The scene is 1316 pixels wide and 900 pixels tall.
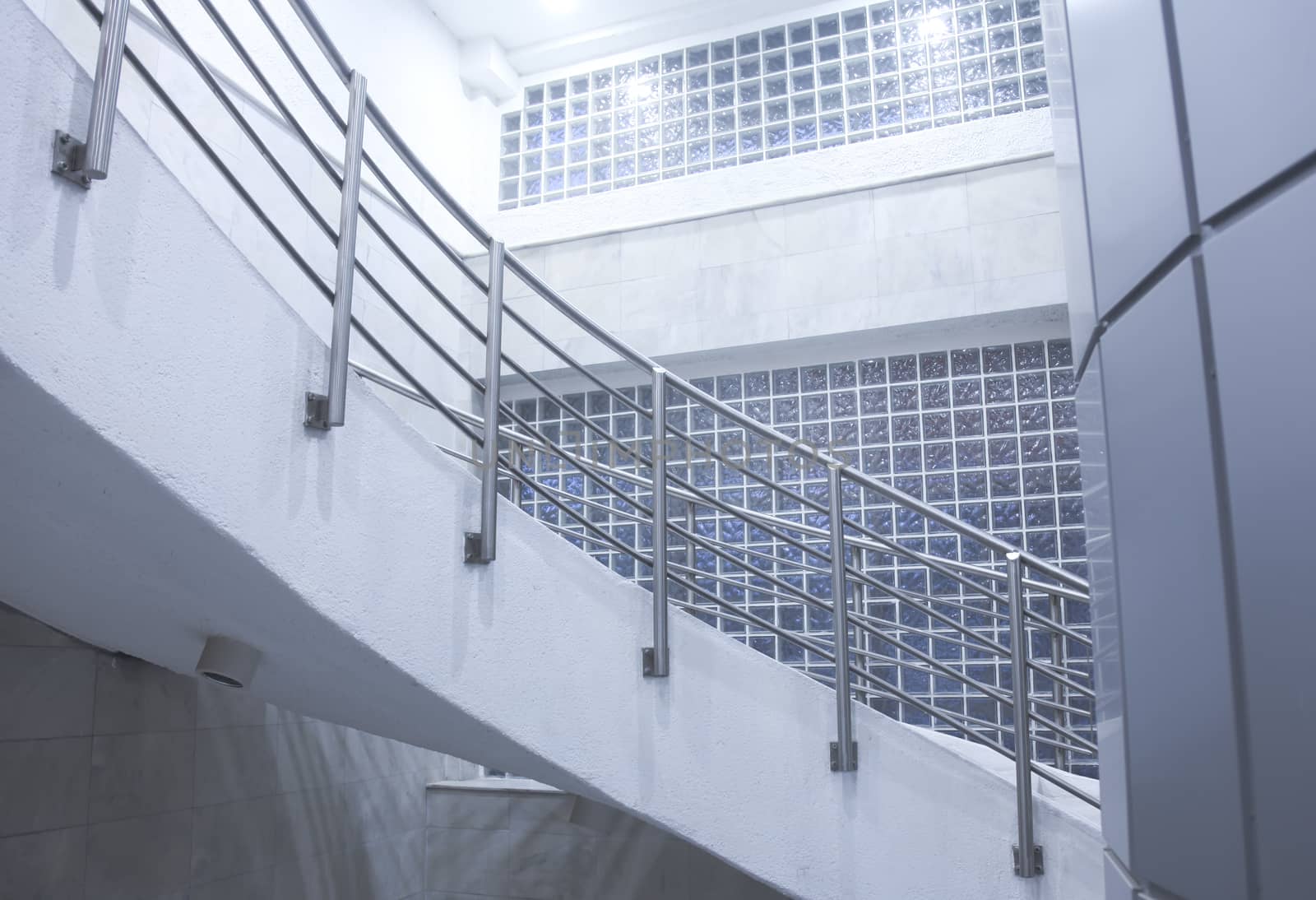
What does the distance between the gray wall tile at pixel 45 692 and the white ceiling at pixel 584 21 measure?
422 centimetres

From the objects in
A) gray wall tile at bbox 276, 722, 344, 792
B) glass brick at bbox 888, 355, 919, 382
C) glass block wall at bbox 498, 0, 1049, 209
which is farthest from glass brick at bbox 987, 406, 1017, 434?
gray wall tile at bbox 276, 722, 344, 792

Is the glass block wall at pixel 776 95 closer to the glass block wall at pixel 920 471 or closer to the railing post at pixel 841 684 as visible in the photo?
the glass block wall at pixel 920 471

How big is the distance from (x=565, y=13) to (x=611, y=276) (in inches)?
65.8

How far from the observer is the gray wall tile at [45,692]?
2.83 metres

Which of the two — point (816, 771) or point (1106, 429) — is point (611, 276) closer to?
point (816, 771)

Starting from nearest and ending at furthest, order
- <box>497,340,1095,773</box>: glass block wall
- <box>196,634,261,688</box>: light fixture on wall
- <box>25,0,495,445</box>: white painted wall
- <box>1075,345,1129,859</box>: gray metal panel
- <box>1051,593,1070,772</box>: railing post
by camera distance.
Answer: <box>1075,345,1129,859</box>: gray metal panel → <box>196,634,261,688</box>: light fixture on wall → <box>1051,593,1070,772</box>: railing post → <box>25,0,495,445</box>: white painted wall → <box>497,340,1095,773</box>: glass block wall

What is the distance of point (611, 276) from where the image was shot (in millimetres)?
5238

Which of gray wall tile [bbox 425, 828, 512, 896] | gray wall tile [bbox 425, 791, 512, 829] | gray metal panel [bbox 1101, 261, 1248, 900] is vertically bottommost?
gray wall tile [bbox 425, 828, 512, 896]

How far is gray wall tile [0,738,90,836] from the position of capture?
2801mm

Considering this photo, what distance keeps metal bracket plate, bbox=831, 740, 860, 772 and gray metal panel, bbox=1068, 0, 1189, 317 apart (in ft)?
5.27

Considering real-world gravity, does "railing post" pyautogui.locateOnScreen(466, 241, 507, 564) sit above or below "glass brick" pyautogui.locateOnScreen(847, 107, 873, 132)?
below

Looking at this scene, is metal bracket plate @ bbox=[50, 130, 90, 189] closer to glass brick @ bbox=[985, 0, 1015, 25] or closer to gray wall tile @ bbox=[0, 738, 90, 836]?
gray wall tile @ bbox=[0, 738, 90, 836]

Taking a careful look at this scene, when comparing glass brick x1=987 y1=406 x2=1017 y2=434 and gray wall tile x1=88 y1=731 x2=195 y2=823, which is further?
glass brick x1=987 y1=406 x2=1017 y2=434

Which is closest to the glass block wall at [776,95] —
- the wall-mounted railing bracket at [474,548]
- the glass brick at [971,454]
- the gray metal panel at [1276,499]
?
the glass brick at [971,454]
